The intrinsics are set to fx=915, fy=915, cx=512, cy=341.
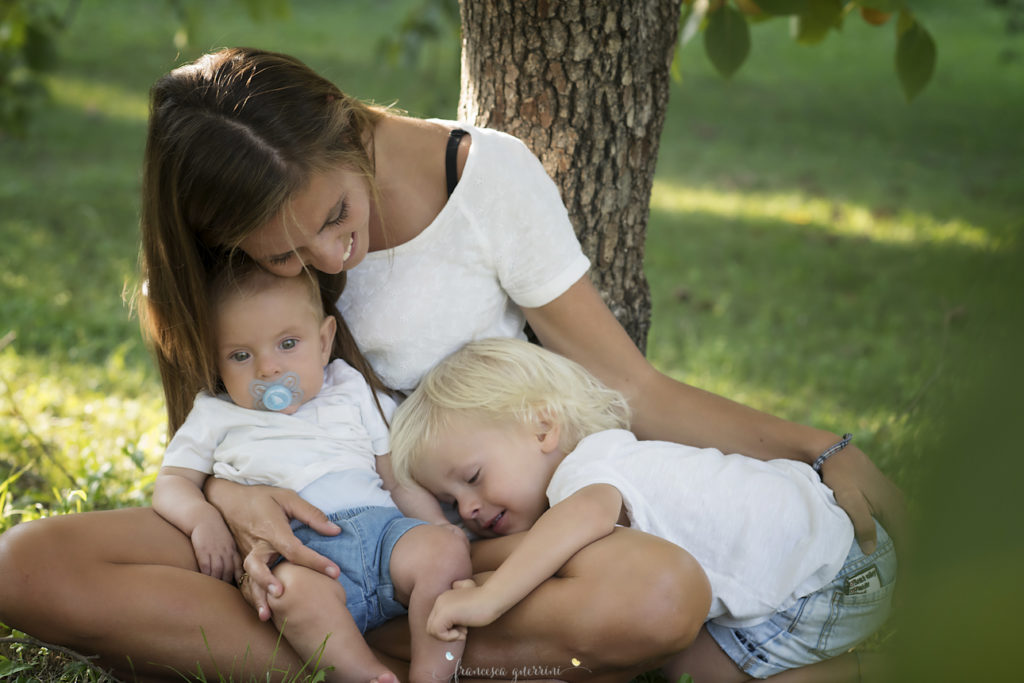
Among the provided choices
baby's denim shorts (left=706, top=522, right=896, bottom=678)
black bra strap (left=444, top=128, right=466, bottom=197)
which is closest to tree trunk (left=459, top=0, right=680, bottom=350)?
black bra strap (left=444, top=128, right=466, bottom=197)

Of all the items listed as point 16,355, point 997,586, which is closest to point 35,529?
point 997,586

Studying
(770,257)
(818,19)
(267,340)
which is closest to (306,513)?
(267,340)

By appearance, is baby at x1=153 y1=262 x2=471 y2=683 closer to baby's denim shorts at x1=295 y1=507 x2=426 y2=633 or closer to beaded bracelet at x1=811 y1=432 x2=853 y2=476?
baby's denim shorts at x1=295 y1=507 x2=426 y2=633

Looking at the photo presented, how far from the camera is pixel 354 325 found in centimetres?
199

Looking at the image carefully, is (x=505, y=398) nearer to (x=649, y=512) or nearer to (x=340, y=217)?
(x=649, y=512)

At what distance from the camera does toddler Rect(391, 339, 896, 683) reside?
1555mm

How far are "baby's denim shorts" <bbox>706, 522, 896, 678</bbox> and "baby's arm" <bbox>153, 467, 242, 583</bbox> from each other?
36.5 inches

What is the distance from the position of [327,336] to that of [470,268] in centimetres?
33

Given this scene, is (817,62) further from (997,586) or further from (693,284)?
(997,586)

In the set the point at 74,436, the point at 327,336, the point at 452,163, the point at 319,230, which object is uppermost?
the point at 452,163

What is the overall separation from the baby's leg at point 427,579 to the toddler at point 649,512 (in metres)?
0.06

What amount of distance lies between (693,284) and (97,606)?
11.2ft

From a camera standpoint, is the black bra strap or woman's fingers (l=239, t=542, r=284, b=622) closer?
woman's fingers (l=239, t=542, r=284, b=622)

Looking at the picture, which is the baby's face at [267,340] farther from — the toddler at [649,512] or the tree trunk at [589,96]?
the tree trunk at [589,96]
